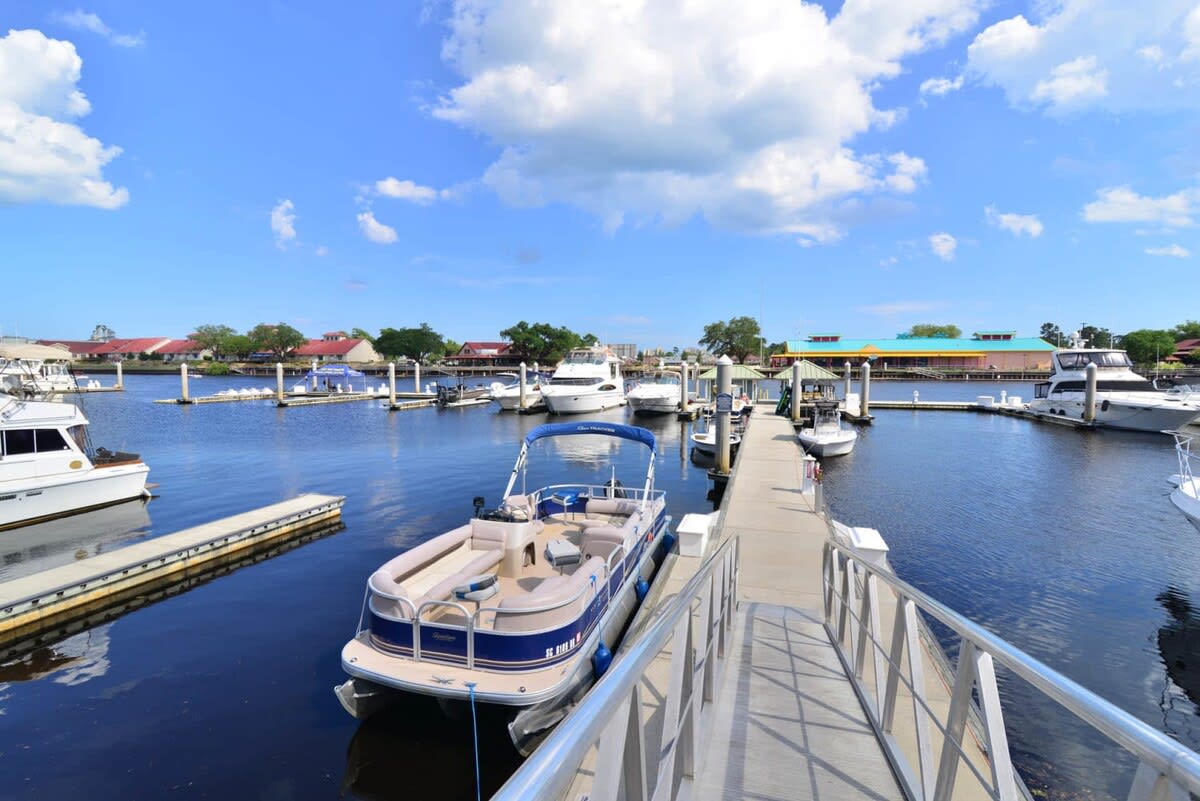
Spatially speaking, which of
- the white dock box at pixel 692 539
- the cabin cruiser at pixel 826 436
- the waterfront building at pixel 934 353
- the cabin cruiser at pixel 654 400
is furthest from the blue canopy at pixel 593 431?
the waterfront building at pixel 934 353

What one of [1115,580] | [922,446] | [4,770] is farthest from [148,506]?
[922,446]

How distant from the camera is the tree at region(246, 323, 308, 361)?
132m

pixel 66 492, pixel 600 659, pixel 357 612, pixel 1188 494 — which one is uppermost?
pixel 1188 494

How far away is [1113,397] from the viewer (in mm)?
37625

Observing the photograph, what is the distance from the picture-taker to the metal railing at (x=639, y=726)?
1.28 meters

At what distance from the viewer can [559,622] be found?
7.47 metres

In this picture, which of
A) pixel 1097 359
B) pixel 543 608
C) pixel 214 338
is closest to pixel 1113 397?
pixel 1097 359

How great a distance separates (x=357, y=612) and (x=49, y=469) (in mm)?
13540

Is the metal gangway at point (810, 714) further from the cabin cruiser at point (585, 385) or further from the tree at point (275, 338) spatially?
the tree at point (275, 338)

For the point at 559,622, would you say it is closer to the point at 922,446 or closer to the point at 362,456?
the point at 362,456

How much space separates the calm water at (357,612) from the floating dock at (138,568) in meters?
0.81

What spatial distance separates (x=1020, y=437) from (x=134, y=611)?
136ft

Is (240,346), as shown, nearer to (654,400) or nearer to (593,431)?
(654,400)

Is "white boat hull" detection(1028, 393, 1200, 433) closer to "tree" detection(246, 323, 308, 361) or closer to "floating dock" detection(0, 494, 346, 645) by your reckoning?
"floating dock" detection(0, 494, 346, 645)
